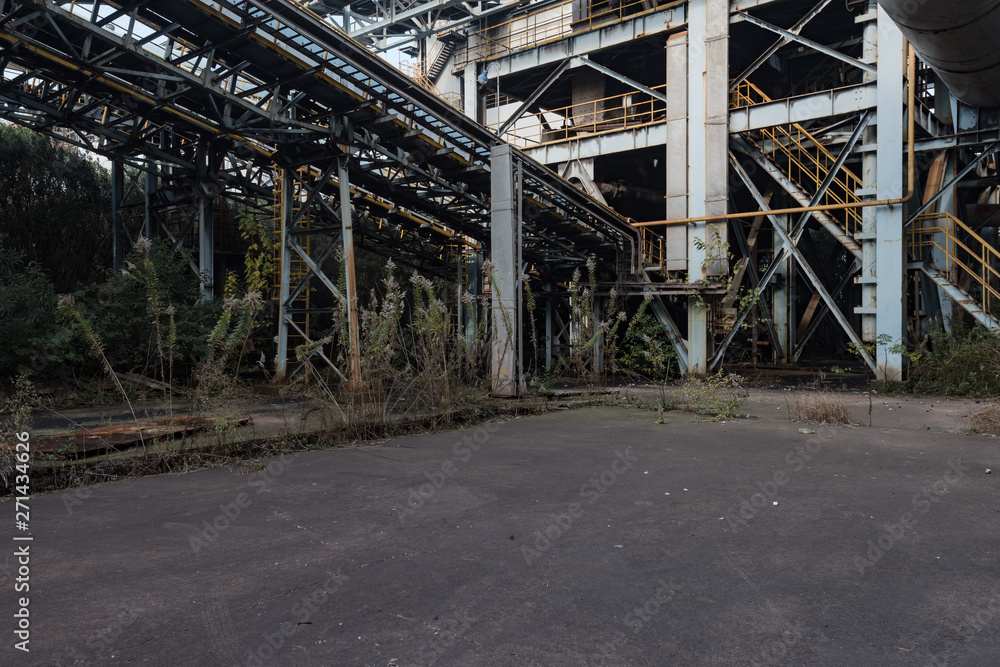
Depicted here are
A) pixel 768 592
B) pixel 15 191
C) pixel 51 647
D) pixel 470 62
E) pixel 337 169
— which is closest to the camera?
pixel 51 647

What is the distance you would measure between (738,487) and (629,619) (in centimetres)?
274

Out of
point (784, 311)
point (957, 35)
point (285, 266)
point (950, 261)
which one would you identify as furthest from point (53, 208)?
point (950, 261)

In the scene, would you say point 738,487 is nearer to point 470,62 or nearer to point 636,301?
point 636,301

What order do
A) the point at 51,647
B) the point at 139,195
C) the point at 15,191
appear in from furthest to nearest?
the point at 139,195 → the point at 15,191 → the point at 51,647

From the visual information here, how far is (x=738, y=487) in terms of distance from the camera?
5.24 meters

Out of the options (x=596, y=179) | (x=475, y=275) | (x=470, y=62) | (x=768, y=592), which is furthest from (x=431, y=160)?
(x=768, y=592)

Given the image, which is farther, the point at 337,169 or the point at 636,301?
the point at 636,301
